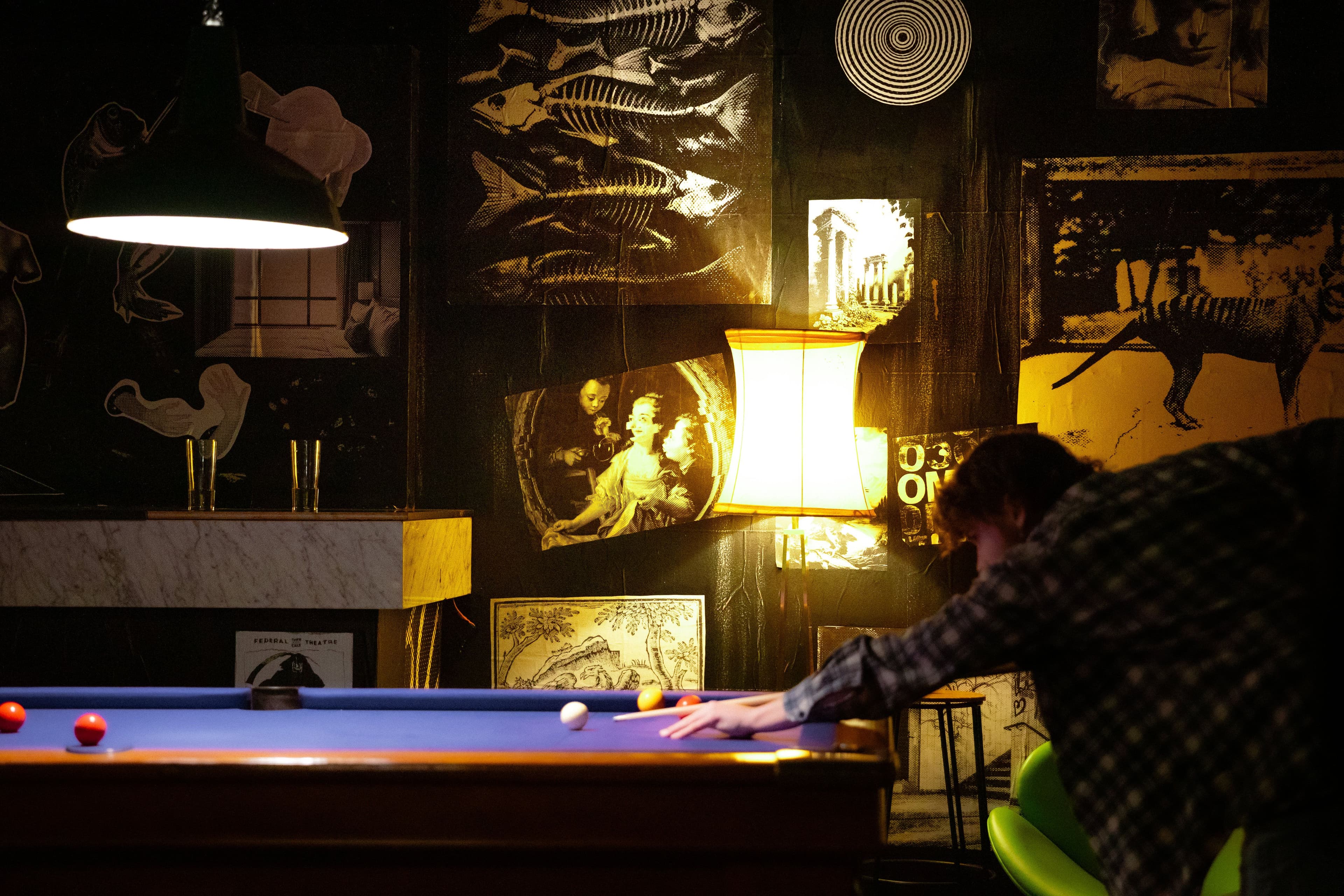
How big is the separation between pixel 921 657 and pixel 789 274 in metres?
2.34

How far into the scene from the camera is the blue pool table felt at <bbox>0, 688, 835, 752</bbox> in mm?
1937

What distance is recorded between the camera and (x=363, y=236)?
3885mm

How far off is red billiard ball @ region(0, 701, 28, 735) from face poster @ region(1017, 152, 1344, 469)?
3.07m

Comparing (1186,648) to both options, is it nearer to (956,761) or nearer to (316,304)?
(956,761)

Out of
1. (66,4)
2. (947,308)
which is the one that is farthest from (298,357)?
(947,308)

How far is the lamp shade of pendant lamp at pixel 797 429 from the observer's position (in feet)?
10.7

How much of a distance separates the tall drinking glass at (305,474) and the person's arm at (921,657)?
6.98 feet

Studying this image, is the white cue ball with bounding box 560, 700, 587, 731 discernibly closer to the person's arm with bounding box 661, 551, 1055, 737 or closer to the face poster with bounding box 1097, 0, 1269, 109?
the person's arm with bounding box 661, 551, 1055, 737

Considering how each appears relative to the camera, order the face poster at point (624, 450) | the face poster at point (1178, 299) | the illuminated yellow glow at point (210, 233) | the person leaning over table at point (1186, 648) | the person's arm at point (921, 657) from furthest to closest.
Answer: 1. the face poster at point (624, 450)
2. the face poster at point (1178, 299)
3. the illuminated yellow glow at point (210, 233)
4. the person's arm at point (921, 657)
5. the person leaning over table at point (1186, 648)

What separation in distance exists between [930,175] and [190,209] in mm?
2551

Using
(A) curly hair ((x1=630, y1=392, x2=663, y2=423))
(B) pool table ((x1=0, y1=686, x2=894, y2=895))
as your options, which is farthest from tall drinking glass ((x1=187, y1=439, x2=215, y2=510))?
(B) pool table ((x1=0, y1=686, x2=894, y2=895))

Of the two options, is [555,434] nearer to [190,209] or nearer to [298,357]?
[298,357]

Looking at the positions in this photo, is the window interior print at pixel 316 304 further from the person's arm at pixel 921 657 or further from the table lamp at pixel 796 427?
the person's arm at pixel 921 657

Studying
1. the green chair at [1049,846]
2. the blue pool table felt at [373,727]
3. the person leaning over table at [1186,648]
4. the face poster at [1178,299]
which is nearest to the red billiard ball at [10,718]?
the blue pool table felt at [373,727]
